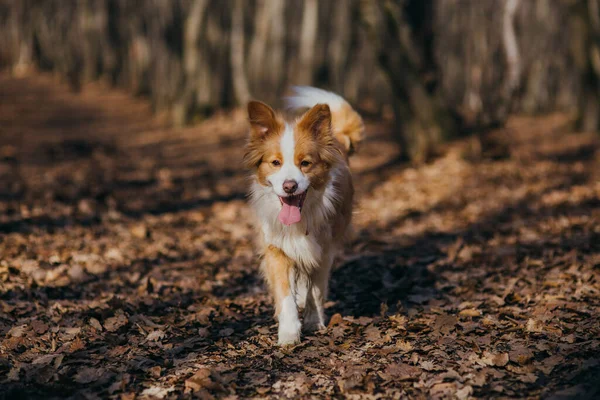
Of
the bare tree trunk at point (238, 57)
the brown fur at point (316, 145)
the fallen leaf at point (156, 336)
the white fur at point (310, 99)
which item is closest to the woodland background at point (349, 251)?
the fallen leaf at point (156, 336)

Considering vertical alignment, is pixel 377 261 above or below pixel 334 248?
below

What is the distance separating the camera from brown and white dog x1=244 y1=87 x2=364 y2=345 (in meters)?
4.66

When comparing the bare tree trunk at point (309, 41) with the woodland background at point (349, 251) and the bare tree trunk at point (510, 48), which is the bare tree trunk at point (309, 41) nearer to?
the woodland background at point (349, 251)

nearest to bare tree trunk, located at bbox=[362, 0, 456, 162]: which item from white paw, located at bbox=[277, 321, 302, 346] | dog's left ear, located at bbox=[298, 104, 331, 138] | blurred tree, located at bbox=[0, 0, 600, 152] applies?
blurred tree, located at bbox=[0, 0, 600, 152]

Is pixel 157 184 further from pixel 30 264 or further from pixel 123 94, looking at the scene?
pixel 123 94

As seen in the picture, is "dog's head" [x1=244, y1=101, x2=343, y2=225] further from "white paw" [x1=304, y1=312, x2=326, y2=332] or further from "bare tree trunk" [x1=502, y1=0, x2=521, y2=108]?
"bare tree trunk" [x1=502, y1=0, x2=521, y2=108]

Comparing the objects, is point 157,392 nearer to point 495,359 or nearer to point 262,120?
point 262,120

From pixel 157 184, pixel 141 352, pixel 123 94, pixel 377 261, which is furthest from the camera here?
pixel 123 94

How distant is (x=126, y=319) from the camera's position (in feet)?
17.1

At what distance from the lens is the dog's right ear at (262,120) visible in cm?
472

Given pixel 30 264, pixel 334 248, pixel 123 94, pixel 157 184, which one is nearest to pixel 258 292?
pixel 334 248

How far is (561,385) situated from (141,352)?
2.92 meters

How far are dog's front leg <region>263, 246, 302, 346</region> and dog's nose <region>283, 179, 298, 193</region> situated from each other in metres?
0.70

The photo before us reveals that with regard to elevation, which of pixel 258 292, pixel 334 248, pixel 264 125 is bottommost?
pixel 258 292
